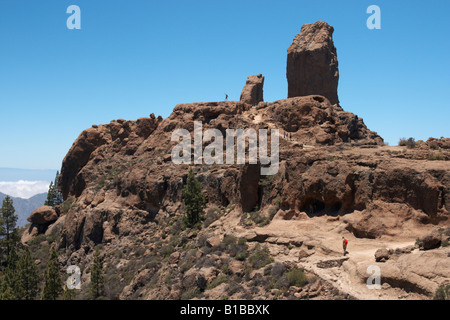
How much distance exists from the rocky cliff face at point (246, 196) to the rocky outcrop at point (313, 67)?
0.47 ft

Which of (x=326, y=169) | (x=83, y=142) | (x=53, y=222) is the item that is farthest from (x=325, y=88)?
(x=53, y=222)

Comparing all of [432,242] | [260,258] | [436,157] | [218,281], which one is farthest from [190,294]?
[436,157]

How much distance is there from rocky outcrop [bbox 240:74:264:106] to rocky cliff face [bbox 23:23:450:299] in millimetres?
325

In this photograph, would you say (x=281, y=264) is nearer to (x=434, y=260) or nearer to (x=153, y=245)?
(x=434, y=260)

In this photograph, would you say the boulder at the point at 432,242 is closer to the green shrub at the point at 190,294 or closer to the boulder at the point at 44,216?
the green shrub at the point at 190,294

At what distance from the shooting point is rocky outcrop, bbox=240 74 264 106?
52703 mm

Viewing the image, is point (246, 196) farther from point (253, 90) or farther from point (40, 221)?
point (40, 221)

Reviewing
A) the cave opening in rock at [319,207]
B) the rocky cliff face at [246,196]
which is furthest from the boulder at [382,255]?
the cave opening in rock at [319,207]

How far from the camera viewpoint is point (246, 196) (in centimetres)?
3041

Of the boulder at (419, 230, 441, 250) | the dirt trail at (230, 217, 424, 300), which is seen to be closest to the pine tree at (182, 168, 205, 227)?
the dirt trail at (230, 217, 424, 300)

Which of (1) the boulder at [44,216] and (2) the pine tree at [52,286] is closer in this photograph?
(2) the pine tree at [52,286]

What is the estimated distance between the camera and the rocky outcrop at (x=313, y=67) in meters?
49.3

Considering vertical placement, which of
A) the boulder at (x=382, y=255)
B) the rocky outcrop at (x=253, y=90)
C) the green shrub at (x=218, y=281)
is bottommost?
the green shrub at (x=218, y=281)

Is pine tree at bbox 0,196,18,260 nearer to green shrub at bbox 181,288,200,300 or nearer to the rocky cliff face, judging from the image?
the rocky cliff face
